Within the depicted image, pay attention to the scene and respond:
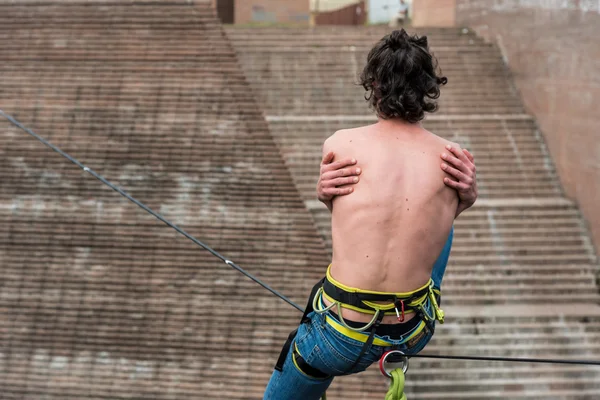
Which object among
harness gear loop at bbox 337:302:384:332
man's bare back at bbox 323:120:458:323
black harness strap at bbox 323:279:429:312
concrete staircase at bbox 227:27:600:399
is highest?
man's bare back at bbox 323:120:458:323

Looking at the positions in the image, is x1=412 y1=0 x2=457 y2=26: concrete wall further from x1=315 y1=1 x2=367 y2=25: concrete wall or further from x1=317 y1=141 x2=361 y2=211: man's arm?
x1=317 y1=141 x2=361 y2=211: man's arm

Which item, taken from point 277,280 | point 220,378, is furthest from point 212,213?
point 220,378

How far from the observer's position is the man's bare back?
87.7 inches

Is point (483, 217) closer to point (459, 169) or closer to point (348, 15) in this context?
point (459, 169)

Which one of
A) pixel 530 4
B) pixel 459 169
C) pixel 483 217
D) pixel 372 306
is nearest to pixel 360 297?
pixel 372 306

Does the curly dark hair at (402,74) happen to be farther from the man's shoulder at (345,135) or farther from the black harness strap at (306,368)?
the black harness strap at (306,368)

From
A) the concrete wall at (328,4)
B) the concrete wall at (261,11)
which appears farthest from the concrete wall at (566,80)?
the concrete wall at (328,4)

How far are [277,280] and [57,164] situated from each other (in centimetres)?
278

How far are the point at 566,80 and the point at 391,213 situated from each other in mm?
6297

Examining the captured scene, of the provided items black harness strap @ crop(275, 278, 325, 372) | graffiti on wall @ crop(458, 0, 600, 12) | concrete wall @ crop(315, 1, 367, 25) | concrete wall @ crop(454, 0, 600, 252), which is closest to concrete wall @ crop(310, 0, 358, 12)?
concrete wall @ crop(315, 1, 367, 25)

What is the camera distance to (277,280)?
664cm

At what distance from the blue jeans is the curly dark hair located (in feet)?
1.72

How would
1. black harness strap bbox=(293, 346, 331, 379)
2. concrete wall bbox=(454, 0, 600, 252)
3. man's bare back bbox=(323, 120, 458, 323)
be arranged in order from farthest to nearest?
concrete wall bbox=(454, 0, 600, 252) → black harness strap bbox=(293, 346, 331, 379) → man's bare back bbox=(323, 120, 458, 323)

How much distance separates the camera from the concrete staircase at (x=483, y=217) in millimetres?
6184
